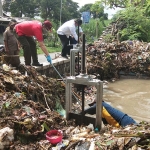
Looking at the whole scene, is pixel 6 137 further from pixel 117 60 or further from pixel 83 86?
pixel 117 60

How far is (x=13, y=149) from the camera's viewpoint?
3.10 metres

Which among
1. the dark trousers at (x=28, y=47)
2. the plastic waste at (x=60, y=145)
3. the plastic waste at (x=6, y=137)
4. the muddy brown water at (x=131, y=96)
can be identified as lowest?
the muddy brown water at (x=131, y=96)

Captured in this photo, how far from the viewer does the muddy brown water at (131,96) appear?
6508mm

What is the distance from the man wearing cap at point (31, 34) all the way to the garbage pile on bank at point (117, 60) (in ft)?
11.9

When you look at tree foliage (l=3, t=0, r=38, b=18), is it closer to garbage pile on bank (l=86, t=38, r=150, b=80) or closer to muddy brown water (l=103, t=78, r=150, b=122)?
garbage pile on bank (l=86, t=38, r=150, b=80)

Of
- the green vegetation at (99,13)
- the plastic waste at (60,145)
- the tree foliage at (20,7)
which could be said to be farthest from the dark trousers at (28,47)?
the tree foliage at (20,7)

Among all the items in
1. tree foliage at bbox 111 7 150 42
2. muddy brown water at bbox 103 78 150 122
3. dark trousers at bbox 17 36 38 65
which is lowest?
muddy brown water at bbox 103 78 150 122

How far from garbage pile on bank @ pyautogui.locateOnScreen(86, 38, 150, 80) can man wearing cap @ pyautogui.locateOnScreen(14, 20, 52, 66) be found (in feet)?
11.9

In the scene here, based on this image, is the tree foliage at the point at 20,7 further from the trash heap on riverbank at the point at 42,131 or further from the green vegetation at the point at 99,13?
the trash heap on riverbank at the point at 42,131

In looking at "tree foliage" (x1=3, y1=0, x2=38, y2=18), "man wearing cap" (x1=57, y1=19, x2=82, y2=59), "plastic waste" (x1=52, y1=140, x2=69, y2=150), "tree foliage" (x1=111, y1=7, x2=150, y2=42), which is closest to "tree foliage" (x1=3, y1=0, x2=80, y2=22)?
"tree foliage" (x1=3, y1=0, x2=38, y2=18)

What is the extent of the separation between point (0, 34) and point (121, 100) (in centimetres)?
1272

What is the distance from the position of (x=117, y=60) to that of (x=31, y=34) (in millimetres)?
5578

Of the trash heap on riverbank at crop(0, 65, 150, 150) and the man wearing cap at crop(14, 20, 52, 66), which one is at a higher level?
the man wearing cap at crop(14, 20, 52, 66)

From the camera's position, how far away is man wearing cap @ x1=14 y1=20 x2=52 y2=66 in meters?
6.12
